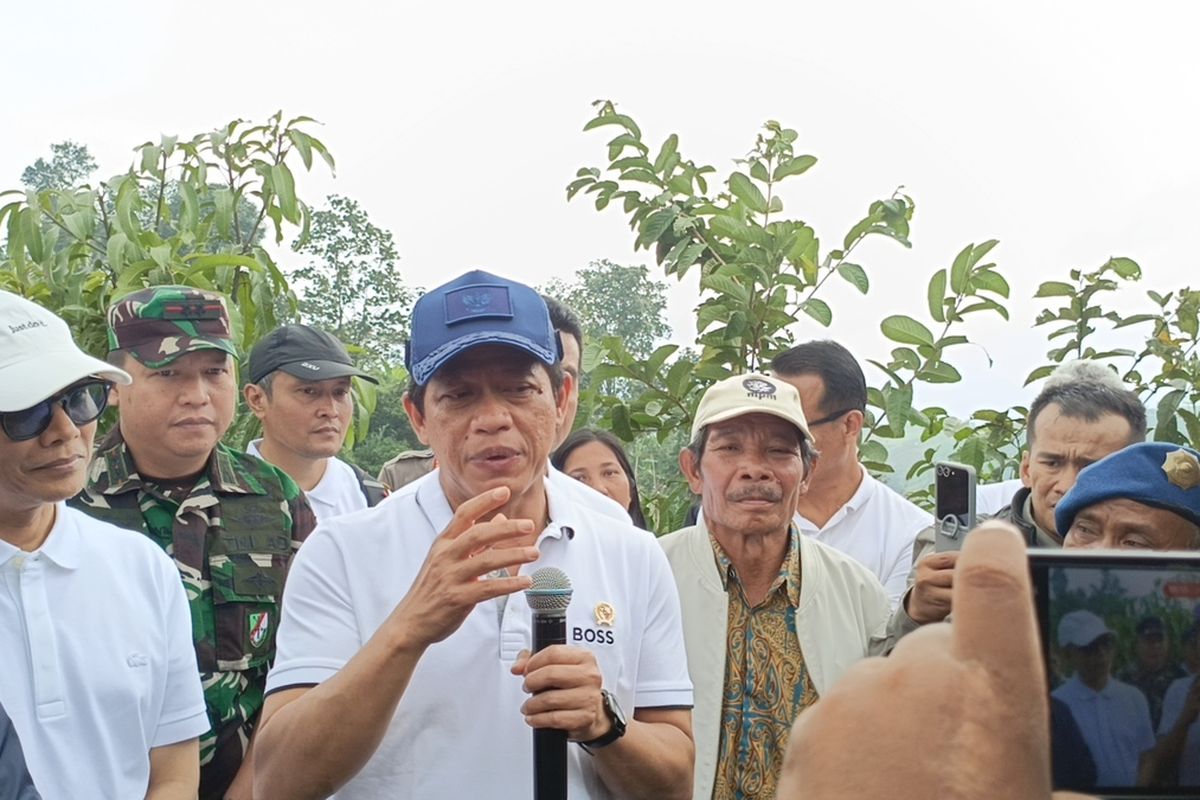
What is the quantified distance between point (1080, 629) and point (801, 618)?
2.70m

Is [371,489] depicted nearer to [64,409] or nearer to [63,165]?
[64,409]

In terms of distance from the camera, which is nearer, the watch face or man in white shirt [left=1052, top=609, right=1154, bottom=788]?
man in white shirt [left=1052, top=609, right=1154, bottom=788]

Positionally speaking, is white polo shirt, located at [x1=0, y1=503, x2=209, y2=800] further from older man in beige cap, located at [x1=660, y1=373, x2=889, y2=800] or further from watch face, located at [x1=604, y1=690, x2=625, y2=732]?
older man in beige cap, located at [x1=660, y1=373, x2=889, y2=800]

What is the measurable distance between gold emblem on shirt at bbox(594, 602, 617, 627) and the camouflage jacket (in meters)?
1.44

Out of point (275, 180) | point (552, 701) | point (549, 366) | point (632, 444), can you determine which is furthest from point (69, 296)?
point (552, 701)

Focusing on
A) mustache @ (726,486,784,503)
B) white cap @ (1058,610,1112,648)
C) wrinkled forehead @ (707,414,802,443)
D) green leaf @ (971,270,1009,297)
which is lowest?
white cap @ (1058,610,1112,648)

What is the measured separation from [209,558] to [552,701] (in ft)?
5.83

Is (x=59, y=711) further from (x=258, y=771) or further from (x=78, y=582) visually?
(x=258, y=771)

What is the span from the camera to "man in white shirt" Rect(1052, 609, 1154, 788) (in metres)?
0.84

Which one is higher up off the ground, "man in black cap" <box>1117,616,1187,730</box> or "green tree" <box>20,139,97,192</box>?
"green tree" <box>20,139,97,192</box>

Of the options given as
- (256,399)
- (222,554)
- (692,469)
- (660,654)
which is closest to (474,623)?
(660,654)

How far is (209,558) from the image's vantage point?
11.8ft

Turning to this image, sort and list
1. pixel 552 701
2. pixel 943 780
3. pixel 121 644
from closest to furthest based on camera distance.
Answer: pixel 943 780
pixel 552 701
pixel 121 644

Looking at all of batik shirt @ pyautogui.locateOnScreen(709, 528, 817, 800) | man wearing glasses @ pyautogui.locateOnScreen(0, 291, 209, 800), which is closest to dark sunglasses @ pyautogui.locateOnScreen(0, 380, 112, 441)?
man wearing glasses @ pyautogui.locateOnScreen(0, 291, 209, 800)
